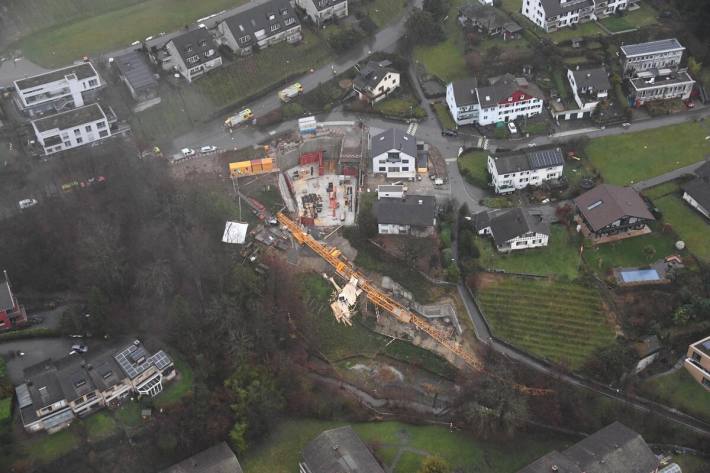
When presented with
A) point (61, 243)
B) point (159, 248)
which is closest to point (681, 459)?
point (159, 248)

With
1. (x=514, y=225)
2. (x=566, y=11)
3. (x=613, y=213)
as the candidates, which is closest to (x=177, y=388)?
(x=514, y=225)

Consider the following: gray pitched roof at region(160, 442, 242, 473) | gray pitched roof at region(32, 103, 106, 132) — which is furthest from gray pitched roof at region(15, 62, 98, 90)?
gray pitched roof at region(160, 442, 242, 473)

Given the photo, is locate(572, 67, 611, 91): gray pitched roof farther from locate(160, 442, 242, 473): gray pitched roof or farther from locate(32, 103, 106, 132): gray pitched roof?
locate(160, 442, 242, 473): gray pitched roof

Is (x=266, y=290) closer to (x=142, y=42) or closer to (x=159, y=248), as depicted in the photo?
(x=159, y=248)

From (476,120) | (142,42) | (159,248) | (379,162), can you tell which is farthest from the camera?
(142,42)

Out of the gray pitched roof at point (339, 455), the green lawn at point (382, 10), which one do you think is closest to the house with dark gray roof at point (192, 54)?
the green lawn at point (382, 10)
